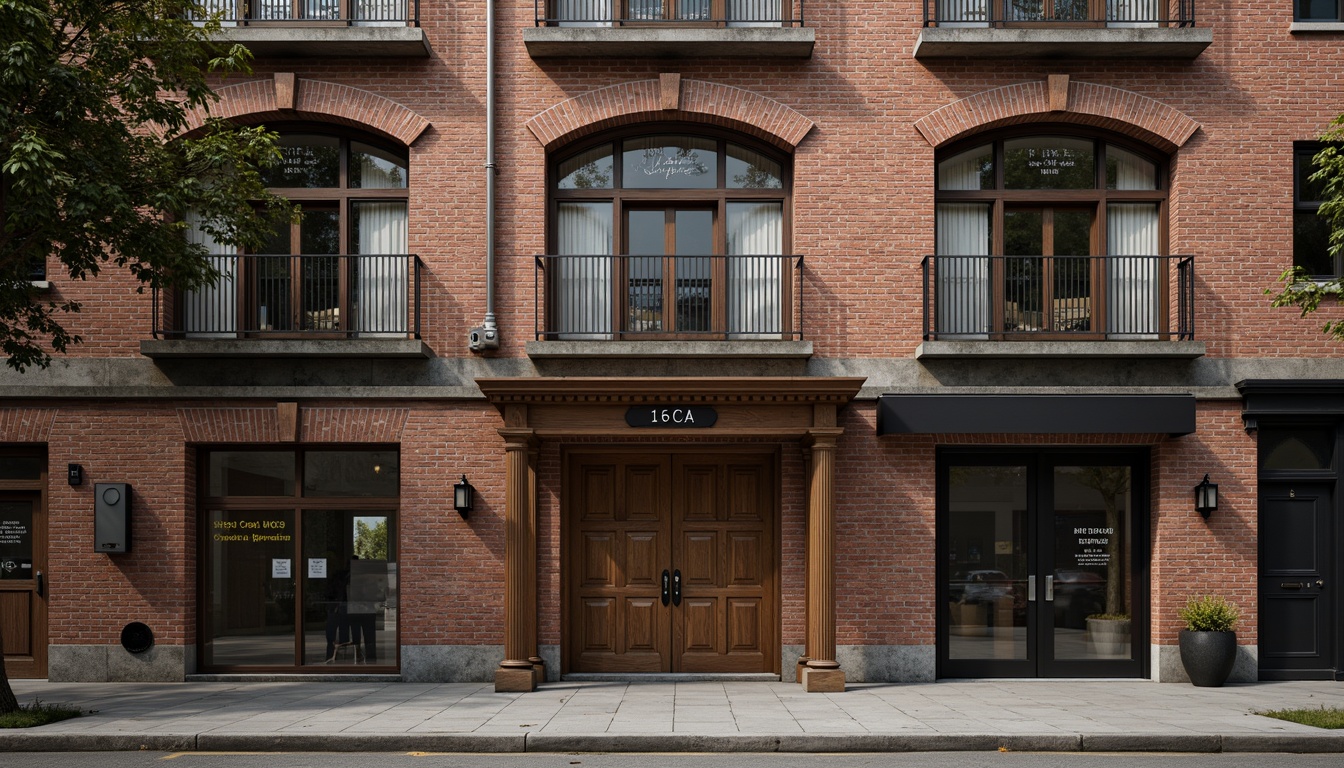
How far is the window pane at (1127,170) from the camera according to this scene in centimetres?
1505

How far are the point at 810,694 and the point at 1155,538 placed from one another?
16.9 ft

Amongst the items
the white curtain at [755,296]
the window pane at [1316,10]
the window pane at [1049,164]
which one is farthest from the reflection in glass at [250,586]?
the window pane at [1316,10]

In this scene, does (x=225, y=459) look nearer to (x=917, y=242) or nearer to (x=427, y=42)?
(x=427, y=42)

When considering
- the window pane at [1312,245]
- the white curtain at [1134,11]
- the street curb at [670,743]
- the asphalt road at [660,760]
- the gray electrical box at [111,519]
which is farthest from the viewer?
the white curtain at [1134,11]

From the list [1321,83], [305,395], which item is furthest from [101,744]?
[1321,83]

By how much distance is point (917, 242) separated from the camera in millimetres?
14500

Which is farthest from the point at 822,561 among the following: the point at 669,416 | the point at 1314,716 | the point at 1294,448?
the point at 1294,448

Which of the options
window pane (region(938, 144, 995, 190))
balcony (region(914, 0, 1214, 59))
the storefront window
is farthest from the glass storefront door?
the storefront window

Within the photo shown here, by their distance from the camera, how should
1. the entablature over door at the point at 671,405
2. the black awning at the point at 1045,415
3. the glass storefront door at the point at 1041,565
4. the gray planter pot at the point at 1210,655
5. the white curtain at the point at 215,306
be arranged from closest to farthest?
1. the entablature over door at the point at 671,405
2. the gray planter pot at the point at 1210,655
3. the black awning at the point at 1045,415
4. the glass storefront door at the point at 1041,565
5. the white curtain at the point at 215,306

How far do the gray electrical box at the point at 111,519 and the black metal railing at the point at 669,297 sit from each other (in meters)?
5.83

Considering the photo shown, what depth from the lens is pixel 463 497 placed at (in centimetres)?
1406

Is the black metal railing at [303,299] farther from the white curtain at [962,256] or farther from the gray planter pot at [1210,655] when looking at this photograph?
the gray planter pot at [1210,655]

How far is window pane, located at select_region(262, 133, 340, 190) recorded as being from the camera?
15.0 meters

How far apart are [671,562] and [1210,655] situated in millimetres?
6802
